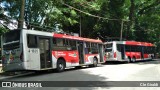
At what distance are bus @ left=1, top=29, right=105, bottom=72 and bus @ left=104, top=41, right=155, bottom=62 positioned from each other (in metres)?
8.80

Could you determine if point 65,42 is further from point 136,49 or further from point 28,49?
point 136,49

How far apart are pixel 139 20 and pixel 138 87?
36.2m

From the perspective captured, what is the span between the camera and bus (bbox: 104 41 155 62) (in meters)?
30.4

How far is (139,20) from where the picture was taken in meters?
45.9

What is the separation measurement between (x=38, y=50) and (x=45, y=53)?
0.84 meters

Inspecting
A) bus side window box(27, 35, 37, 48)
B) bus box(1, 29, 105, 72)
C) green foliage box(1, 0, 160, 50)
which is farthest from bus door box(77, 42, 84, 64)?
bus side window box(27, 35, 37, 48)

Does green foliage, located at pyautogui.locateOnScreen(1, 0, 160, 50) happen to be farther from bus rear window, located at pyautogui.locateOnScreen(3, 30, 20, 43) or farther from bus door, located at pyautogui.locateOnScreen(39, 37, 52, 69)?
bus rear window, located at pyautogui.locateOnScreen(3, 30, 20, 43)

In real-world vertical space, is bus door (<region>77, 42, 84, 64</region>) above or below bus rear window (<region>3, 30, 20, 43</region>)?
below

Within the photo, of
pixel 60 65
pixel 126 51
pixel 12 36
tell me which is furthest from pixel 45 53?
pixel 126 51

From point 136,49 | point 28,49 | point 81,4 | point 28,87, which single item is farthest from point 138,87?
point 136,49

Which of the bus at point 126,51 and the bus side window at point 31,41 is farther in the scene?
the bus at point 126,51

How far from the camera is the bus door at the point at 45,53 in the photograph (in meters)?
17.2

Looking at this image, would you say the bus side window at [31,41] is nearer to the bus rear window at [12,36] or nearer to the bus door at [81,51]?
the bus rear window at [12,36]

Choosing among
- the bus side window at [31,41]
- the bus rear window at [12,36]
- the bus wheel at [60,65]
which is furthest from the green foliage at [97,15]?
the bus side window at [31,41]
